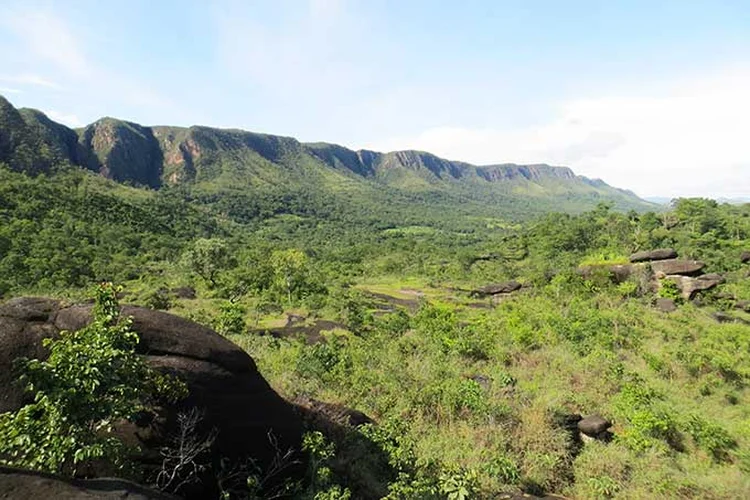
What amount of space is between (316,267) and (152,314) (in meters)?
64.1

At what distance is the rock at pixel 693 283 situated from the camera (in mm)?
33312

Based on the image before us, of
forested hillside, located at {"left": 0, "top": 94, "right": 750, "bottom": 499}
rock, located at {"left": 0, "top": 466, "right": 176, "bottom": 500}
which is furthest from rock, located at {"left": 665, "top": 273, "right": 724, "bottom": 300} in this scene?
rock, located at {"left": 0, "top": 466, "right": 176, "bottom": 500}

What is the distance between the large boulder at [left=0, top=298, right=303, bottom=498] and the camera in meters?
5.62

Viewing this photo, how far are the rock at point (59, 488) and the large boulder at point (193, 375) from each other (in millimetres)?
1693

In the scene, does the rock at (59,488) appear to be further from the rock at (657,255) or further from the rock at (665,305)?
the rock at (657,255)

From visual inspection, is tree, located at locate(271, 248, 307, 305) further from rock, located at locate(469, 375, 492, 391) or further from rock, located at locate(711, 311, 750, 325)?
rock, located at locate(711, 311, 750, 325)

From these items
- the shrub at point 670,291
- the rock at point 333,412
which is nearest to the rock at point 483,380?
the rock at point 333,412

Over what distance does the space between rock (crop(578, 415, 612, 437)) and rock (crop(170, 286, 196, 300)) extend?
38.2 meters

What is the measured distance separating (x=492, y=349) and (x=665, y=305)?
19.2m

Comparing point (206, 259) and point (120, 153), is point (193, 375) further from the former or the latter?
point (120, 153)

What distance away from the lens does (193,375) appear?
Answer: 6.42 m

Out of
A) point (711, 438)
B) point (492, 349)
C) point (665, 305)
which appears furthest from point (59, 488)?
point (665, 305)

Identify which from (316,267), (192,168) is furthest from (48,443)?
(192,168)

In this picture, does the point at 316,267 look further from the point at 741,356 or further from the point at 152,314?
the point at 152,314
